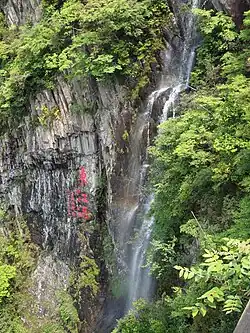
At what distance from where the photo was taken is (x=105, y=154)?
9016 millimetres

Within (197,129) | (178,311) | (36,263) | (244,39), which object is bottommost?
(36,263)

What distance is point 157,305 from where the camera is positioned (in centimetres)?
604

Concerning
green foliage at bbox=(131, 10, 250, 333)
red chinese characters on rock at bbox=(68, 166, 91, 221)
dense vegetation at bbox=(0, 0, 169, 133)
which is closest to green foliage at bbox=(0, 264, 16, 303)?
red chinese characters on rock at bbox=(68, 166, 91, 221)

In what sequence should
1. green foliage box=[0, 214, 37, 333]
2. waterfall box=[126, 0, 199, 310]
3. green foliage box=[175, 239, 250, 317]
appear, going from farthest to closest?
green foliage box=[0, 214, 37, 333]
waterfall box=[126, 0, 199, 310]
green foliage box=[175, 239, 250, 317]

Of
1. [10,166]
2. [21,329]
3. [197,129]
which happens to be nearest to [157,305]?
[197,129]

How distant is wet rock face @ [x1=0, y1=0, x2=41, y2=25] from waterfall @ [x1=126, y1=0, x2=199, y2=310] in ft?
15.6

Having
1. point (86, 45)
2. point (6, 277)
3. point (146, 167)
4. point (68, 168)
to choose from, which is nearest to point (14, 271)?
point (6, 277)

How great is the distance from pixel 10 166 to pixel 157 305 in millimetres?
7094

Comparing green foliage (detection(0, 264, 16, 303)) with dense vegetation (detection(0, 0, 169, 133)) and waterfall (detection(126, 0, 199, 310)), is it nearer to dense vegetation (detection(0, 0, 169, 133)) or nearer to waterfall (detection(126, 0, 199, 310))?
waterfall (detection(126, 0, 199, 310))

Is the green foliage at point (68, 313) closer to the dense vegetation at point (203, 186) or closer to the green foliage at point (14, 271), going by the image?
the green foliage at point (14, 271)

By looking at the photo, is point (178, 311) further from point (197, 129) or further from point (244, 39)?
point (244, 39)

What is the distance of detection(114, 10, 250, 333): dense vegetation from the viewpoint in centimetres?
459

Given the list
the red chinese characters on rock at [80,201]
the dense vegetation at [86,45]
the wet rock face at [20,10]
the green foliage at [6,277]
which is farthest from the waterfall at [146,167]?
the wet rock face at [20,10]

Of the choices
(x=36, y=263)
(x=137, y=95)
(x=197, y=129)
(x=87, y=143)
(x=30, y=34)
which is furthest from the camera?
(x=36, y=263)
